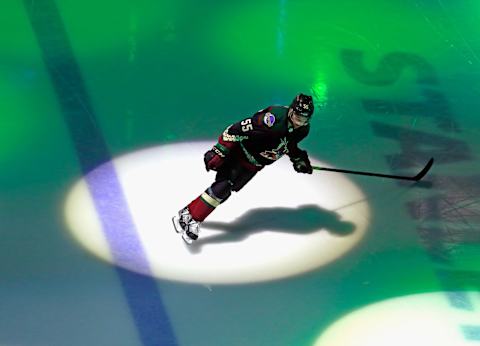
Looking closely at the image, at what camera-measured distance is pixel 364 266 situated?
6781 mm

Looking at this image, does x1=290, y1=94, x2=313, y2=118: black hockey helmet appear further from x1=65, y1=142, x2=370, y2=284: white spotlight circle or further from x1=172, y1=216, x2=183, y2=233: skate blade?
x1=172, y1=216, x2=183, y2=233: skate blade

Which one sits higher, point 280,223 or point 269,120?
point 269,120

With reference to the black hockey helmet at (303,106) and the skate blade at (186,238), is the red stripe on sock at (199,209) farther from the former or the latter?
the black hockey helmet at (303,106)

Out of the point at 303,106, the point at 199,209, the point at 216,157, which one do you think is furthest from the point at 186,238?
the point at 303,106

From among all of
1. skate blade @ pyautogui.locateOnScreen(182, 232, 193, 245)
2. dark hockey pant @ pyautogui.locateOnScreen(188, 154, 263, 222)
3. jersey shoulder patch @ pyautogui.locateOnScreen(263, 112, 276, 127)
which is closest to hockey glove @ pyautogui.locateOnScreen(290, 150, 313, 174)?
dark hockey pant @ pyautogui.locateOnScreen(188, 154, 263, 222)

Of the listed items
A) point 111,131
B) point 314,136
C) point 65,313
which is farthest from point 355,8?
point 65,313

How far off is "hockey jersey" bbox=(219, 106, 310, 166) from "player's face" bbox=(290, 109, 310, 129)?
43 millimetres

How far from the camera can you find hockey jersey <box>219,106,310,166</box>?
6176 millimetres

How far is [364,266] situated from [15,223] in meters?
3.20

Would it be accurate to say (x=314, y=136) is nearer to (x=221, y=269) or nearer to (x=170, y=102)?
(x=170, y=102)

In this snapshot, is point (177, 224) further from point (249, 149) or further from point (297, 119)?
point (297, 119)

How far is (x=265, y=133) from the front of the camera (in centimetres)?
620

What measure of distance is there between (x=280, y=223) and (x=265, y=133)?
1.28m

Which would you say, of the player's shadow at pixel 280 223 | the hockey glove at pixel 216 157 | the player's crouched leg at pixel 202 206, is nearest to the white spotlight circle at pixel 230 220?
the player's shadow at pixel 280 223
